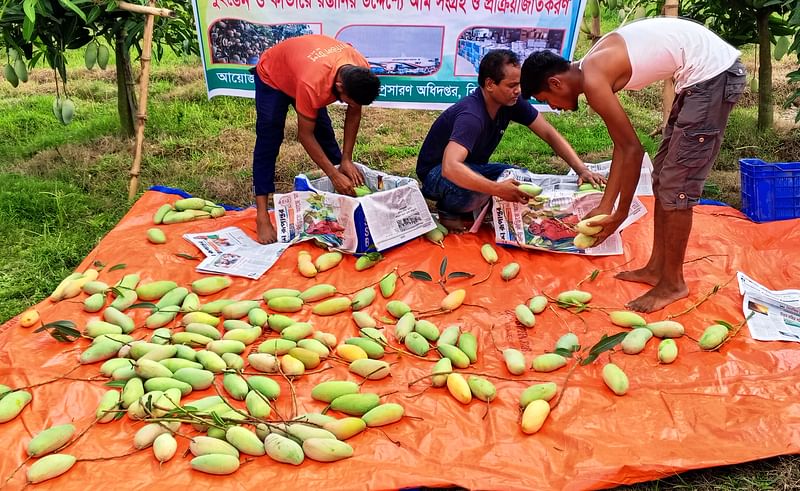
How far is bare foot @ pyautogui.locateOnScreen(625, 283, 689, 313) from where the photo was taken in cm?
281

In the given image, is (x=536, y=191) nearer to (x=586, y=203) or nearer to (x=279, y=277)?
(x=586, y=203)

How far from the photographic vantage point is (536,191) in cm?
317

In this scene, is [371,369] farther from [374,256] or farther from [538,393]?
[374,256]

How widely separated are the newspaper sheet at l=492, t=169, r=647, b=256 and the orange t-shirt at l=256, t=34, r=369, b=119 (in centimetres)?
100

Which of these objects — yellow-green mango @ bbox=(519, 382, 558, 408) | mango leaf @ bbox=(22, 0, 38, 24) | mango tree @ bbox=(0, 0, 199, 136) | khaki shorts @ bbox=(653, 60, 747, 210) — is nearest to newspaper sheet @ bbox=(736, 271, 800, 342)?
khaki shorts @ bbox=(653, 60, 747, 210)

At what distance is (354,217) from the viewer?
3.27 metres

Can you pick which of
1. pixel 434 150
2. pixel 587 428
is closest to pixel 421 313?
pixel 587 428

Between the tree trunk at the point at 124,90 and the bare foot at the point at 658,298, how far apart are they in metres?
3.78

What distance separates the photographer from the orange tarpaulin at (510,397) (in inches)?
76.4

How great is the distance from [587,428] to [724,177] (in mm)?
2825

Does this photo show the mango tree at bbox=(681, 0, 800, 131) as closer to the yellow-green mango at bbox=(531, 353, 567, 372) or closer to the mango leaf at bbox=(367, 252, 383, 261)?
the mango leaf at bbox=(367, 252, 383, 261)

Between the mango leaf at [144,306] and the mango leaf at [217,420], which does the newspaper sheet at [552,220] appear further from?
the mango leaf at [217,420]

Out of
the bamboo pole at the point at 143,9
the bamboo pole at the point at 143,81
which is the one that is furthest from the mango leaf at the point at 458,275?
the bamboo pole at the point at 143,9

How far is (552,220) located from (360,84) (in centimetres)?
114
